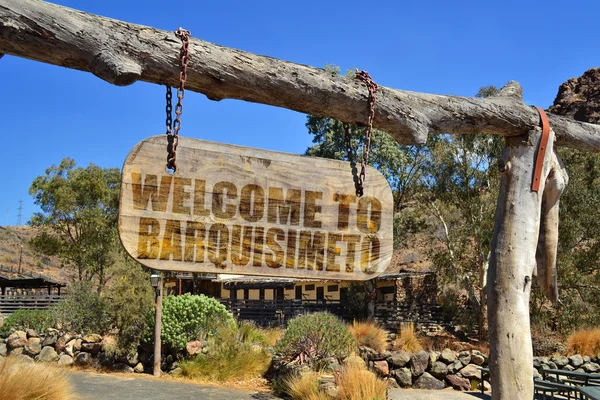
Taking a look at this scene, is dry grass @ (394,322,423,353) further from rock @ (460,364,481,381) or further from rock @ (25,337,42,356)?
rock @ (25,337,42,356)

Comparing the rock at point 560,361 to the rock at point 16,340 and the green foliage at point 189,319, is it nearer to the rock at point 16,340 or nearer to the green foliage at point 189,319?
the green foliage at point 189,319

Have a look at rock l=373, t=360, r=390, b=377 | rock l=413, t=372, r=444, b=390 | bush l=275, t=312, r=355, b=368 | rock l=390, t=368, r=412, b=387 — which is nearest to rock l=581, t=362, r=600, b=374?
rock l=413, t=372, r=444, b=390

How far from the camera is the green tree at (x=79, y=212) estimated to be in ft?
109

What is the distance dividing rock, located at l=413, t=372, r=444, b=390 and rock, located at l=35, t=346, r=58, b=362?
11.0 m

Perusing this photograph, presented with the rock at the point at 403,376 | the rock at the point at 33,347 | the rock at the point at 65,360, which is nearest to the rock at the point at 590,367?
the rock at the point at 403,376

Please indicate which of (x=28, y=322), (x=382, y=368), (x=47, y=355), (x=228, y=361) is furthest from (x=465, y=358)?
(x=28, y=322)

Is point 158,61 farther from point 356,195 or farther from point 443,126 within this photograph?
point 443,126

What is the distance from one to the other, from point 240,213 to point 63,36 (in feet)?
3.03

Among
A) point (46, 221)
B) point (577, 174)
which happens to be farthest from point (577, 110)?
point (46, 221)

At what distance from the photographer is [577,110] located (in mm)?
68375

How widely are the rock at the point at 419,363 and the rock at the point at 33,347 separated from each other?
11.7m

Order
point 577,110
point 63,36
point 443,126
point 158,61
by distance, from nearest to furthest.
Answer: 1. point 63,36
2. point 158,61
3. point 443,126
4. point 577,110

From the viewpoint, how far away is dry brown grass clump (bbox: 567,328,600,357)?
17.3m

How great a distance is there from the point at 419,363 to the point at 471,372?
54.4 inches
